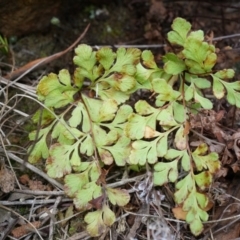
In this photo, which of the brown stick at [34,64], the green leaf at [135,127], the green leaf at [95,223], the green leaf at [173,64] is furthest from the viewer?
the brown stick at [34,64]

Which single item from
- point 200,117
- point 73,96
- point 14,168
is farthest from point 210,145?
point 14,168

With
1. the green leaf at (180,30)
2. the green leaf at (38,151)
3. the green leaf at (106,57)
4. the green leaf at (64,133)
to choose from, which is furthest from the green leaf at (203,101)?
the green leaf at (38,151)

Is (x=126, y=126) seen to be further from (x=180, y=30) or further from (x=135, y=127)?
(x=180, y=30)

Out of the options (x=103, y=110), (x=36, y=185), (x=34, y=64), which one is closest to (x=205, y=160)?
(x=103, y=110)

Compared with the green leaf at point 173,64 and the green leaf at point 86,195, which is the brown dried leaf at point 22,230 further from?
the green leaf at point 173,64

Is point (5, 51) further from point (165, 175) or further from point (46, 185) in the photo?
point (165, 175)
